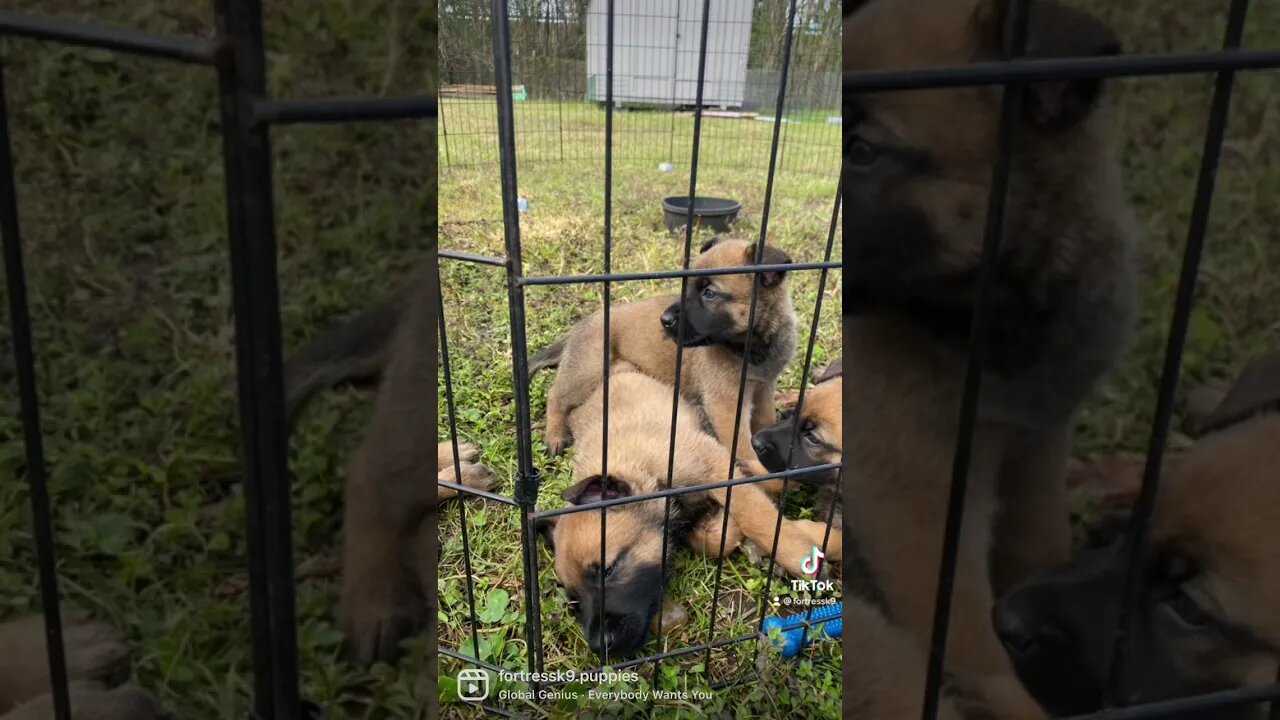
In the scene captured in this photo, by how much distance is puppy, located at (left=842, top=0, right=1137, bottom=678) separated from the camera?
0.61 m

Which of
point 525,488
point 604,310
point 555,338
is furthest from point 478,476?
point 555,338

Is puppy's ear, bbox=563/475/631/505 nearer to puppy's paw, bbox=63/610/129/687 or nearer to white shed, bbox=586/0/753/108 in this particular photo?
white shed, bbox=586/0/753/108

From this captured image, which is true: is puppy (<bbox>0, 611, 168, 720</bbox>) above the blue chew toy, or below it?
above

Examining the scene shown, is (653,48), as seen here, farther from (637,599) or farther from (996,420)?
(996,420)

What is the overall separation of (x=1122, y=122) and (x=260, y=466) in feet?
2.19

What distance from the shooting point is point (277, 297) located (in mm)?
510

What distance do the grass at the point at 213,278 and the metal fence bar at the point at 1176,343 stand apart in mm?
19

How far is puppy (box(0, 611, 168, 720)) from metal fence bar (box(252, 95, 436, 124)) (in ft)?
1.82

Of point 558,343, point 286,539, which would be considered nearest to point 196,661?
point 286,539

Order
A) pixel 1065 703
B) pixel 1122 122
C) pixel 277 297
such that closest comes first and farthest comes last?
pixel 277 297, pixel 1122 122, pixel 1065 703

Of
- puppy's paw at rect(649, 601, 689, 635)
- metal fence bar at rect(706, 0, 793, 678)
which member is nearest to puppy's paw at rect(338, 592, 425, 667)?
metal fence bar at rect(706, 0, 793, 678)

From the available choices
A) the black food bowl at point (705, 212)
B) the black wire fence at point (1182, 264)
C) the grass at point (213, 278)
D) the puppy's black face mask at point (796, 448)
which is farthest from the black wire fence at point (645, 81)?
the black wire fence at point (1182, 264)

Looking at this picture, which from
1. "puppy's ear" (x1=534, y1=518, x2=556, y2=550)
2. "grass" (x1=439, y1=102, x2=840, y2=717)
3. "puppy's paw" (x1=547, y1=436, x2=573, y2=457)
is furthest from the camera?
"puppy's paw" (x1=547, y1=436, x2=573, y2=457)

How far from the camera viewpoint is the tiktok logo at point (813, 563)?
2.09m
